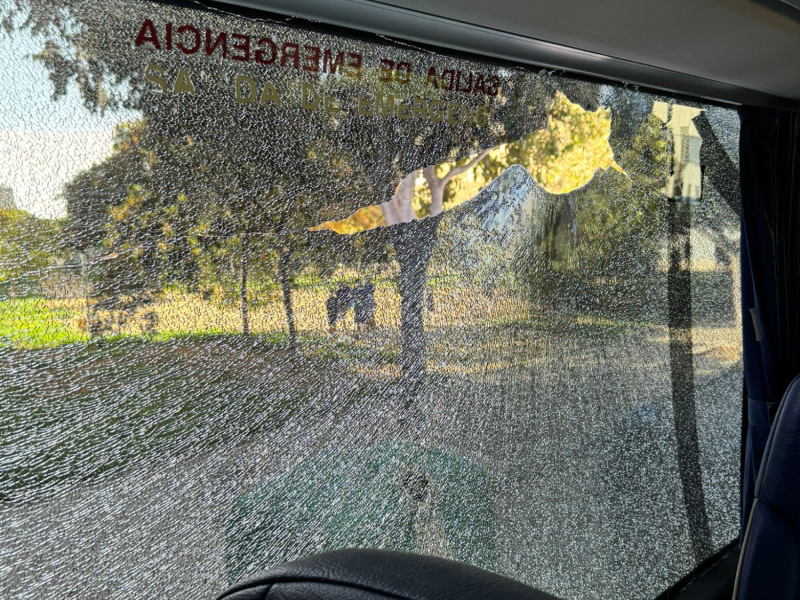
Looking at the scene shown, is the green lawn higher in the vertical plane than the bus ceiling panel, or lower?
lower

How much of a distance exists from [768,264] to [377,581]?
6.68 ft

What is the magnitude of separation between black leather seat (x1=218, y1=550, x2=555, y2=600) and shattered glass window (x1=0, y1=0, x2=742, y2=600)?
19.6 inches

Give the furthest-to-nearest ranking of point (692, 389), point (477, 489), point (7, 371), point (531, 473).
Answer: point (692, 389) < point (531, 473) < point (477, 489) < point (7, 371)

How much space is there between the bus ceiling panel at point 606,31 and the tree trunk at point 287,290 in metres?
0.40

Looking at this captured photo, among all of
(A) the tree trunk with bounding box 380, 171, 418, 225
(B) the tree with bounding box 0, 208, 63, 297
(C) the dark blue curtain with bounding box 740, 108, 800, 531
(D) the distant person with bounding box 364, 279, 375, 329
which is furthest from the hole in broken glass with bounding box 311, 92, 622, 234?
(C) the dark blue curtain with bounding box 740, 108, 800, 531

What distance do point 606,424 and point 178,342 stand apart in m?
1.21

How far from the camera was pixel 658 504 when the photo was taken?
1910 mm

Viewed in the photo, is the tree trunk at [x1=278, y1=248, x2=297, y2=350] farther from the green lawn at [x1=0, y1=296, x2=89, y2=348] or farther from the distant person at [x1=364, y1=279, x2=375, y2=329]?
the green lawn at [x1=0, y1=296, x2=89, y2=348]

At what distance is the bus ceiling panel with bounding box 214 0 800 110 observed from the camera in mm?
1068

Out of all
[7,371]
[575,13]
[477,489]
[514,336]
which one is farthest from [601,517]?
[7,371]

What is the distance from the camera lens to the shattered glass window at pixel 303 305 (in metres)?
0.82

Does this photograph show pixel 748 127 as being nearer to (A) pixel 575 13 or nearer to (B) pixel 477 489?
(A) pixel 575 13

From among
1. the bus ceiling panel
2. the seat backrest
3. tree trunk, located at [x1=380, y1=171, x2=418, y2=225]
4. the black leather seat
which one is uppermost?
the bus ceiling panel

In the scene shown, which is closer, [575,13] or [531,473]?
[575,13]
